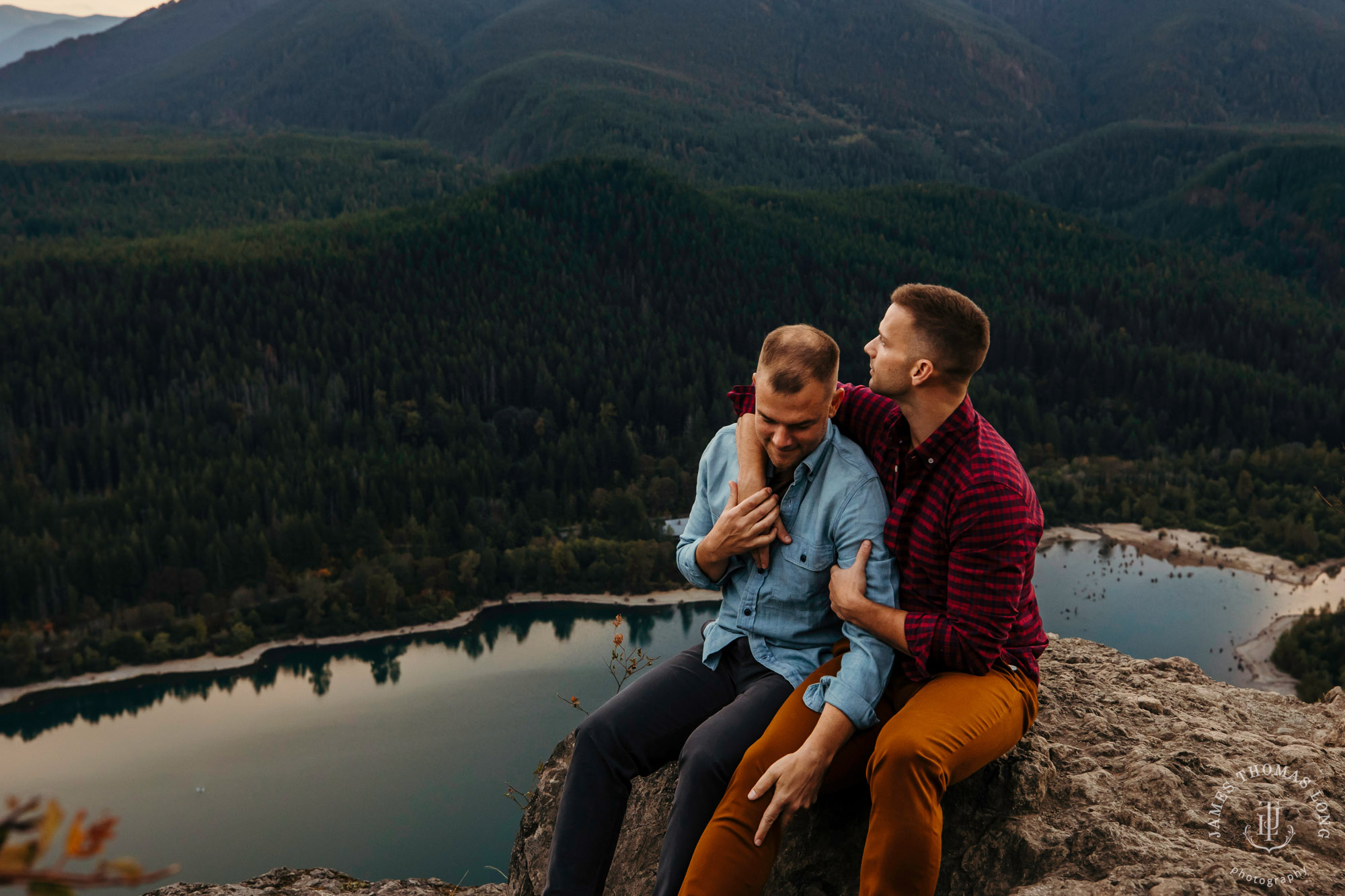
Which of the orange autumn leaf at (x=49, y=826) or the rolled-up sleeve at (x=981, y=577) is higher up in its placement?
the orange autumn leaf at (x=49, y=826)

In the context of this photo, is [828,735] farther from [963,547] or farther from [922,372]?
[922,372]

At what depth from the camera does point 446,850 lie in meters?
53.9

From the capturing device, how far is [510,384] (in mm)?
134500

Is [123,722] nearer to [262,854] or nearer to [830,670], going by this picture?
[262,854]

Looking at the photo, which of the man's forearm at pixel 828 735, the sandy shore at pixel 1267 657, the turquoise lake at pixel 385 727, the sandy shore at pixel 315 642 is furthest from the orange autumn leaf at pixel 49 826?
the sandy shore at pixel 1267 657

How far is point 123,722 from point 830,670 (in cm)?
7832

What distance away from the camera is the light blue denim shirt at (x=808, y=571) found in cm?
595

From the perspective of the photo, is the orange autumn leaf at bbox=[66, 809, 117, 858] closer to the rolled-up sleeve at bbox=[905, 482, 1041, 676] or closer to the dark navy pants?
the dark navy pants

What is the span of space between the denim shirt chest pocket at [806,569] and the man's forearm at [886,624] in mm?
421

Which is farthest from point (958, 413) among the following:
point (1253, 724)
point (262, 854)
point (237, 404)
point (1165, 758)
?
point (237, 404)

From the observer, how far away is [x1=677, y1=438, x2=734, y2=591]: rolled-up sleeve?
6523mm

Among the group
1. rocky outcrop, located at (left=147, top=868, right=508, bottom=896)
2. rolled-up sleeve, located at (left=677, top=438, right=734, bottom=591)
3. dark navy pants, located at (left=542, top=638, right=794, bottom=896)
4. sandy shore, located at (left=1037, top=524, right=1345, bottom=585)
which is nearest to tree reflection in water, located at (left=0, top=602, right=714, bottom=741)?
sandy shore, located at (left=1037, top=524, right=1345, bottom=585)

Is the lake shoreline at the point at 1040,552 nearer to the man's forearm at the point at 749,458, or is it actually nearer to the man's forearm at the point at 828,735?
the man's forearm at the point at 749,458

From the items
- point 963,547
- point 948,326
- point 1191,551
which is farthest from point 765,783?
point 1191,551
